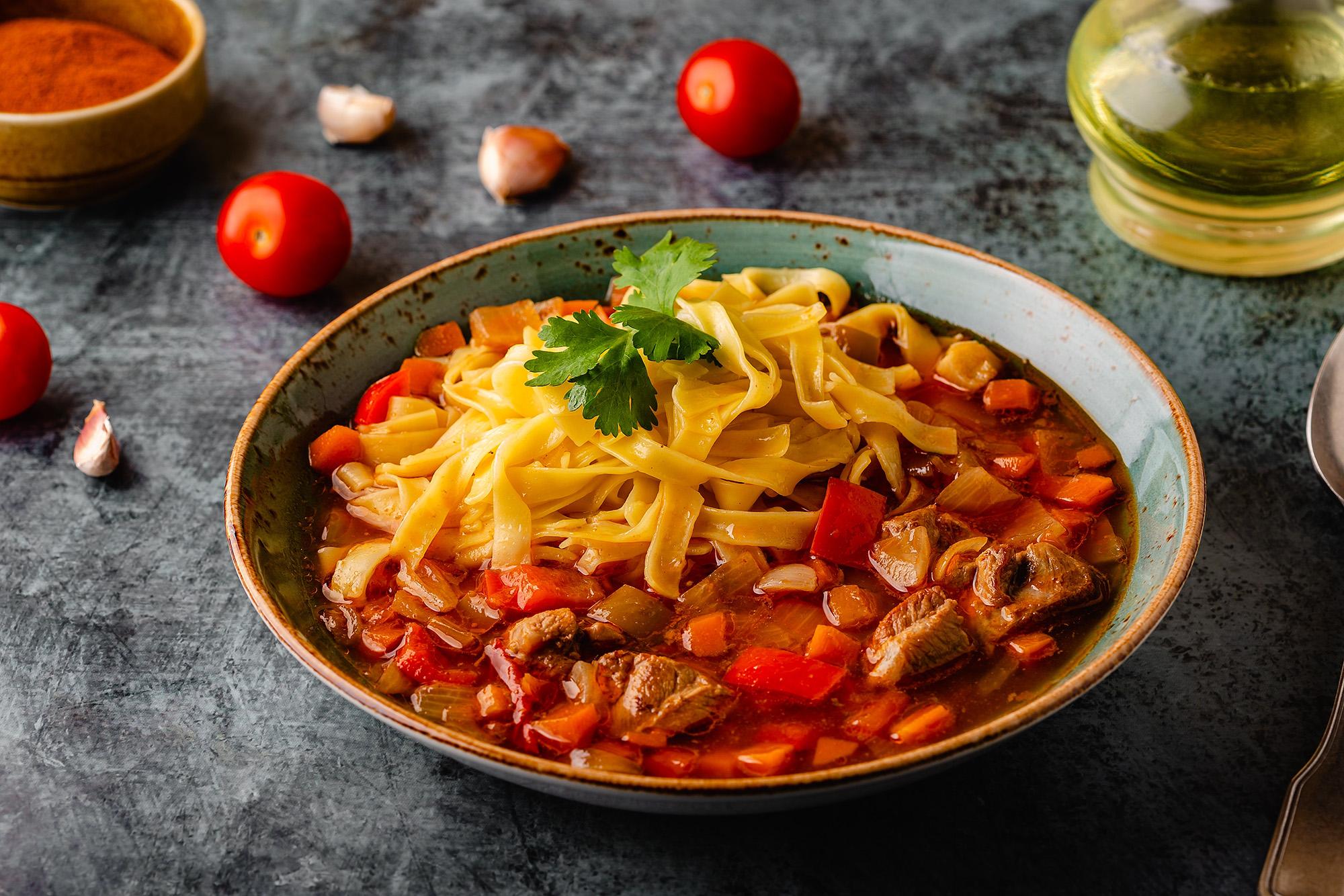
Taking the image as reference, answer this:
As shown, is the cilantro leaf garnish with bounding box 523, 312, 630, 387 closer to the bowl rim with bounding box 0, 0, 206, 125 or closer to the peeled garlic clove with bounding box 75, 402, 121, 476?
the peeled garlic clove with bounding box 75, 402, 121, 476

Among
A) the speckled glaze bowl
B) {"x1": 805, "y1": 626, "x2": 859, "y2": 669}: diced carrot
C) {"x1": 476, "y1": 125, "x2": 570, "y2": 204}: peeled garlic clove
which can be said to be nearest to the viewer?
the speckled glaze bowl

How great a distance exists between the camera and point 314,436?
455cm

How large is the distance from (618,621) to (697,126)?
3459mm

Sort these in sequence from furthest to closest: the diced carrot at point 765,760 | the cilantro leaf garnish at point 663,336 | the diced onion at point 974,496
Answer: the diced onion at point 974,496, the cilantro leaf garnish at point 663,336, the diced carrot at point 765,760

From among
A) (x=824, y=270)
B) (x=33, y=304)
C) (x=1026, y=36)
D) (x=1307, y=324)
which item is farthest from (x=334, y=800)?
(x=1026, y=36)

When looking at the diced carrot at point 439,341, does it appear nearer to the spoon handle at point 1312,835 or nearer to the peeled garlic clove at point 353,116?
the peeled garlic clove at point 353,116

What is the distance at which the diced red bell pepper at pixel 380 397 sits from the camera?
465 centimetres

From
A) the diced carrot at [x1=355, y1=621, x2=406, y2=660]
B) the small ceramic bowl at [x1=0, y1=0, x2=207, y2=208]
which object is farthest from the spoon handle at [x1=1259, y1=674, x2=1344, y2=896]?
the small ceramic bowl at [x1=0, y1=0, x2=207, y2=208]

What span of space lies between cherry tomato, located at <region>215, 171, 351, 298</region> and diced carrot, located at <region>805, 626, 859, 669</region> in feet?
10.3

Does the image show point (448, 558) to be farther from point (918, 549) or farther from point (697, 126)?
point (697, 126)

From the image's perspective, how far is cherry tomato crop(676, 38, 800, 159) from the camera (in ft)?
21.1

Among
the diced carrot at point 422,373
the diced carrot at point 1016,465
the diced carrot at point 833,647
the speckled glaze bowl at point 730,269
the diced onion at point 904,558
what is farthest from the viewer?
the diced carrot at point 422,373

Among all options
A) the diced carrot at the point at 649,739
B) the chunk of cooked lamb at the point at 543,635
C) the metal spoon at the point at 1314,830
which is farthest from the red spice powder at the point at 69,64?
the metal spoon at the point at 1314,830

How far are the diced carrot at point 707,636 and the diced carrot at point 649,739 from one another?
390 mm
